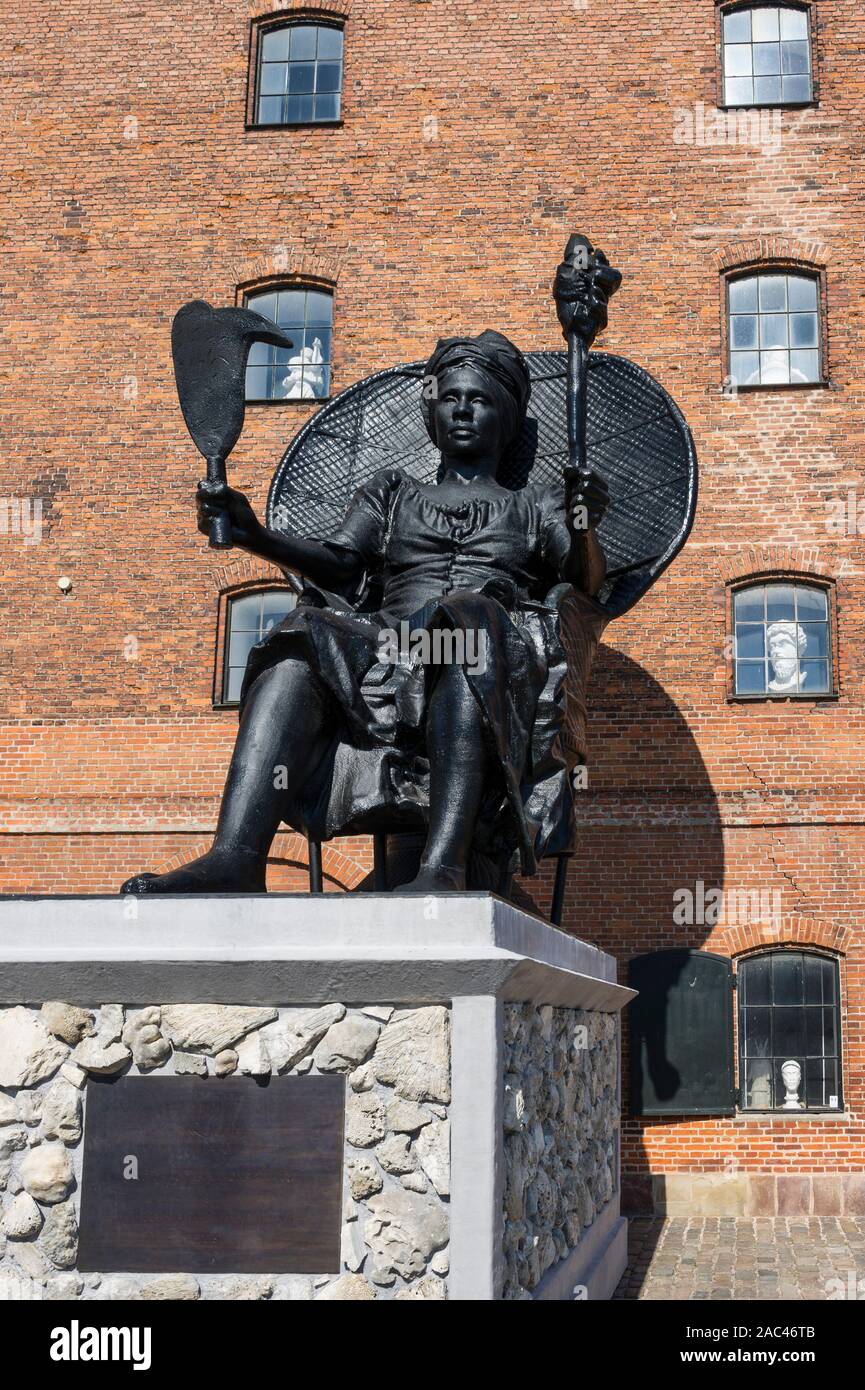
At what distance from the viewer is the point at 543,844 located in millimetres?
5488

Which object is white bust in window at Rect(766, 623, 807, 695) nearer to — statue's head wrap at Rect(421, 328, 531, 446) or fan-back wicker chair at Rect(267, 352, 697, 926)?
fan-back wicker chair at Rect(267, 352, 697, 926)

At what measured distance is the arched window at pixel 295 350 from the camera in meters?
12.1

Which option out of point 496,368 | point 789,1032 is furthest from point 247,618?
point 496,368

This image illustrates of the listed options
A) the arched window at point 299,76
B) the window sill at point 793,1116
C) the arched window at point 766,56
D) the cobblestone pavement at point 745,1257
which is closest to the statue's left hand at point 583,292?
the cobblestone pavement at point 745,1257

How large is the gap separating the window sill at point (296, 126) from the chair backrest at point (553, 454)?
231 inches

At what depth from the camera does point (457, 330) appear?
1178 centimetres

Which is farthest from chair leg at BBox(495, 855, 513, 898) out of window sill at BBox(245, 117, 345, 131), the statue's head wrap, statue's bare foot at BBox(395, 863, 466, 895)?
window sill at BBox(245, 117, 345, 131)

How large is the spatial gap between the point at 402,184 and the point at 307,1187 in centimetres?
995

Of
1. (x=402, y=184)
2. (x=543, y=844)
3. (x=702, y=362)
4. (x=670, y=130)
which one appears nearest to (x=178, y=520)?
(x=402, y=184)

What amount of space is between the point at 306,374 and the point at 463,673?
7714mm

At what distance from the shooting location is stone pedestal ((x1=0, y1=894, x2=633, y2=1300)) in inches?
151

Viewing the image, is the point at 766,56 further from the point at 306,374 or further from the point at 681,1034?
the point at 681,1034

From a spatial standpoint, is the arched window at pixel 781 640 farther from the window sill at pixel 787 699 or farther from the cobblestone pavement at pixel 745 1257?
the cobblestone pavement at pixel 745 1257

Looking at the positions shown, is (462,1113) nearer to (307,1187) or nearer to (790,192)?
(307,1187)
